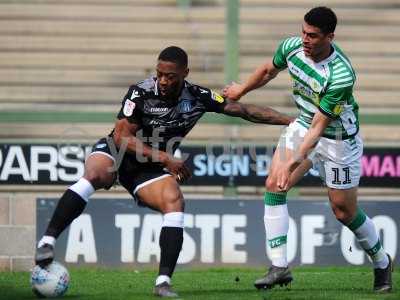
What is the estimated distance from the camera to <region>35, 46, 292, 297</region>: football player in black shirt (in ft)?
26.1

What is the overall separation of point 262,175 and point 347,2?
2.19 meters

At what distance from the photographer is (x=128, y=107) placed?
27.0 feet

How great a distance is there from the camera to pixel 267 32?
12453 millimetres

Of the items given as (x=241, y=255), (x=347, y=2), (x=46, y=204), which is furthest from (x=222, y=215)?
(x=347, y=2)

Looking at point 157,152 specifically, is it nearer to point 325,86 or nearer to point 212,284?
point 325,86

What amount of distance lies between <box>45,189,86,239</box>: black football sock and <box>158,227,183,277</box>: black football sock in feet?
2.09

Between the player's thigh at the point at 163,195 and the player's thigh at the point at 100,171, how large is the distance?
26cm

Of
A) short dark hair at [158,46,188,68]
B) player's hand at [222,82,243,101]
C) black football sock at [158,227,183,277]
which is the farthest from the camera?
player's hand at [222,82,243,101]

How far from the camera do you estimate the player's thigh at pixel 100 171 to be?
26.7 ft

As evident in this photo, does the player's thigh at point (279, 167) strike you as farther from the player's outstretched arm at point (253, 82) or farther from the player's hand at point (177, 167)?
the player's hand at point (177, 167)

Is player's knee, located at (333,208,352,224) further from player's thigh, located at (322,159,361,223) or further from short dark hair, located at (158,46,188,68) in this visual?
short dark hair, located at (158,46,188,68)

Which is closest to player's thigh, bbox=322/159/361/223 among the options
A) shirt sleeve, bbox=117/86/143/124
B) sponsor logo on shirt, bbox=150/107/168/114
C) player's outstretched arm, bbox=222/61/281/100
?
player's outstretched arm, bbox=222/61/281/100

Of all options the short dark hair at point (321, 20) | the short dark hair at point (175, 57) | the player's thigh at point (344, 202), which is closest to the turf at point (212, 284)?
the player's thigh at point (344, 202)

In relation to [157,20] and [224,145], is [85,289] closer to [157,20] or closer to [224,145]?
[224,145]
